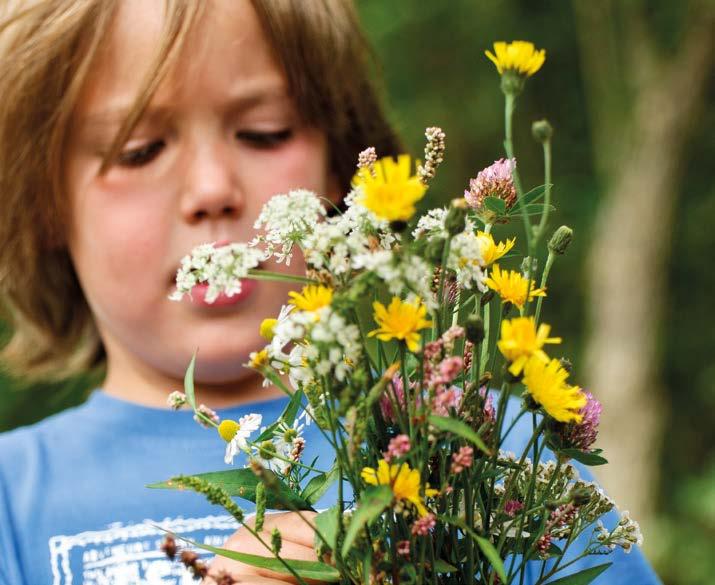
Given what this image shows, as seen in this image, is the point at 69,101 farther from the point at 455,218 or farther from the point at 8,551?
the point at 455,218

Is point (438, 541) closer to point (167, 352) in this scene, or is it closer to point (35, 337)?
point (167, 352)

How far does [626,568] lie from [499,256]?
603mm

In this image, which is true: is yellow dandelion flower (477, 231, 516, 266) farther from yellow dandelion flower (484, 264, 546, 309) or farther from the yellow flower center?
the yellow flower center

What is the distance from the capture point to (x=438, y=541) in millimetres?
604

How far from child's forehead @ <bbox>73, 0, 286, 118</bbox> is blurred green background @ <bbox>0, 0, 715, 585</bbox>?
6.86 ft

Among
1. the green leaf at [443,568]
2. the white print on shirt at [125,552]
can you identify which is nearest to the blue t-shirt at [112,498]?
the white print on shirt at [125,552]

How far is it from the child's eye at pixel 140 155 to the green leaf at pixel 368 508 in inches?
29.2

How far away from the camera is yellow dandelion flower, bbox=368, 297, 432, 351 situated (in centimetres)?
54

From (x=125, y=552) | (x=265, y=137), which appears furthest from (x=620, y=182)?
(x=125, y=552)

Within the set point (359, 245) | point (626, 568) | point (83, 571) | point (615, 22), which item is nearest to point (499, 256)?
point (359, 245)

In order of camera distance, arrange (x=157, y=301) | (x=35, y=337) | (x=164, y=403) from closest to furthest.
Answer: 1. (x=157, y=301)
2. (x=164, y=403)
3. (x=35, y=337)

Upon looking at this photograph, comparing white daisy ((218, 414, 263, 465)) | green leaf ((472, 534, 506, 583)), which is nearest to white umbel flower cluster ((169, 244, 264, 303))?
white daisy ((218, 414, 263, 465))

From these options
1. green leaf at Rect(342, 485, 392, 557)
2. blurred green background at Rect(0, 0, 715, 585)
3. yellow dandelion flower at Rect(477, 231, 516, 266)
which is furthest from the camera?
blurred green background at Rect(0, 0, 715, 585)

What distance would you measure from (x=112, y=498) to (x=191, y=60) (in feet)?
1.82
